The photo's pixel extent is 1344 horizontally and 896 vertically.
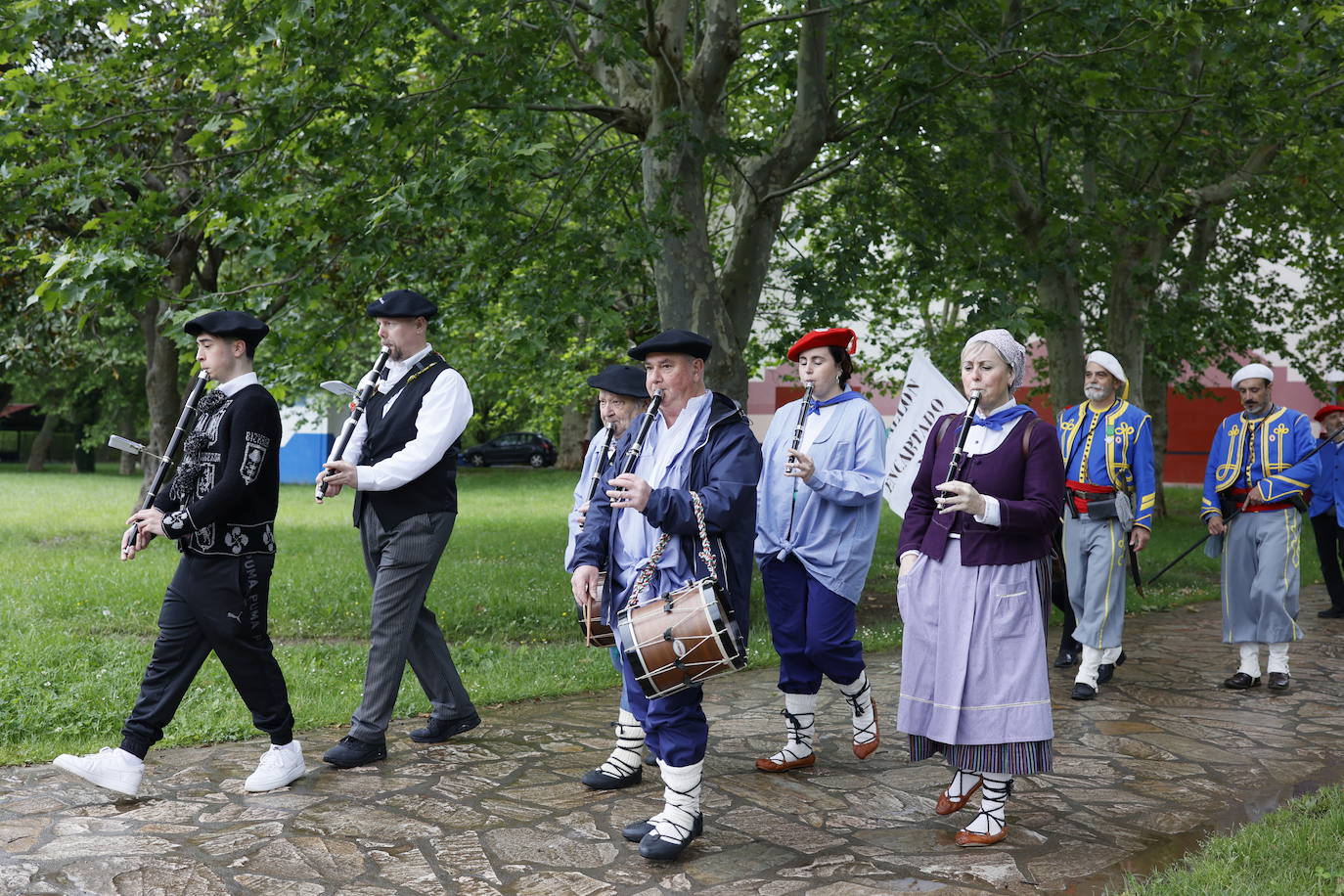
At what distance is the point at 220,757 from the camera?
19.9 ft

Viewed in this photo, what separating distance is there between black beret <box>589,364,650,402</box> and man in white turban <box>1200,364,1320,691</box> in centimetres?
444

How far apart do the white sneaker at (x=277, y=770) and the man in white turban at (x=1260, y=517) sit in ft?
19.6

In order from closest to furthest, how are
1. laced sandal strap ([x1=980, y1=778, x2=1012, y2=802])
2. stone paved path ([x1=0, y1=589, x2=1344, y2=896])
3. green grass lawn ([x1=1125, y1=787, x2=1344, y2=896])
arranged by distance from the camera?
green grass lawn ([x1=1125, y1=787, x2=1344, y2=896])
stone paved path ([x1=0, y1=589, x2=1344, y2=896])
laced sandal strap ([x1=980, y1=778, x2=1012, y2=802])

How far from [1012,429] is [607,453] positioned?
176cm

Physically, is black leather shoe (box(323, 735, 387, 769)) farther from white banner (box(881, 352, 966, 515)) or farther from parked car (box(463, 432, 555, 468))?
parked car (box(463, 432, 555, 468))

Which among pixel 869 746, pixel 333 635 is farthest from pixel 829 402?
pixel 333 635

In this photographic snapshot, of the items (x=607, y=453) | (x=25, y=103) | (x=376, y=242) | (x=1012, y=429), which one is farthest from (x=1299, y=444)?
(x=25, y=103)

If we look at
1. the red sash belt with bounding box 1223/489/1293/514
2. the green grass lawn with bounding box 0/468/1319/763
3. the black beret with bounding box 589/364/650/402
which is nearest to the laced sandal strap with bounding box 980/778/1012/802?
the black beret with bounding box 589/364/650/402

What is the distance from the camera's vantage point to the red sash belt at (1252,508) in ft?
26.5

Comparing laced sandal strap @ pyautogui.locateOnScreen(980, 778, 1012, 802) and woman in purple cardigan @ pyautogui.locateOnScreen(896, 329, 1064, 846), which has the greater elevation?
woman in purple cardigan @ pyautogui.locateOnScreen(896, 329, 1064, 846)

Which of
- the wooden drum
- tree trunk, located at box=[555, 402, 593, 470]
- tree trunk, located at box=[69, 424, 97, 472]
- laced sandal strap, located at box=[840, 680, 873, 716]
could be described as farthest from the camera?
tree trunk, located at box=[69, 424, 97, 472]

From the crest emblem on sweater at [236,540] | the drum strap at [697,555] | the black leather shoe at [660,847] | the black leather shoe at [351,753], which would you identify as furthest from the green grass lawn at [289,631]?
the drum strap at [697,555]

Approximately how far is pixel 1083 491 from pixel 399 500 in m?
4.43

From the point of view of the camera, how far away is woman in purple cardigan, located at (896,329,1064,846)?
475 cm
